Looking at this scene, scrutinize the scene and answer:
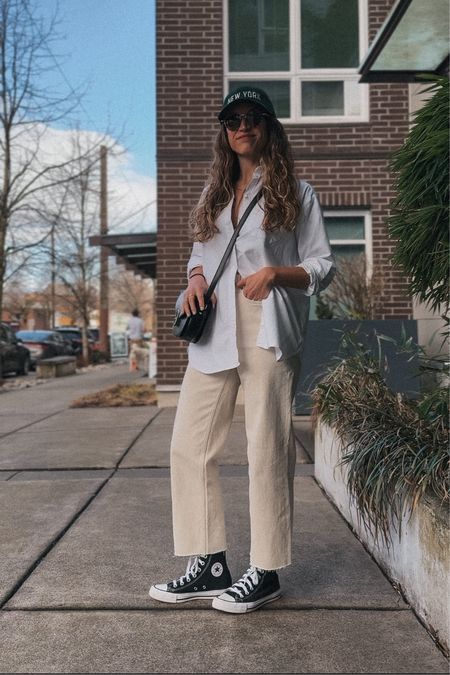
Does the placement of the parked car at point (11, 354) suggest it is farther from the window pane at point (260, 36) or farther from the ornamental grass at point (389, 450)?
the ornamental grass at point (389, 450)

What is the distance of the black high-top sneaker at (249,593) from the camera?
8.41ft

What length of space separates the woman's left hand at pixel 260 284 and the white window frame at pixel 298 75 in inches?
271

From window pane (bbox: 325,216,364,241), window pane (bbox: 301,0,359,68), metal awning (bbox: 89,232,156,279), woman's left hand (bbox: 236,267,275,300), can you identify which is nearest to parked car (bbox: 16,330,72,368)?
metal awning (bbox: 89,232,156,279)

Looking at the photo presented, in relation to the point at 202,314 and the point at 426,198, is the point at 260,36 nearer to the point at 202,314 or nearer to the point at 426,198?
the point at 426,198

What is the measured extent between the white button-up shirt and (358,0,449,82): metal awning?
3637 mm

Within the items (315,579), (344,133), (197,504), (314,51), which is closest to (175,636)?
(197,504)

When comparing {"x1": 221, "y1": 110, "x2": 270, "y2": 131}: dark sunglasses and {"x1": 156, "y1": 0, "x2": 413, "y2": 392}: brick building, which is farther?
{"x1": 156, "y1": 0, "x2": 413, "y2": 392}: brick building

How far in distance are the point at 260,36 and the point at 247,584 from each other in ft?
26.4

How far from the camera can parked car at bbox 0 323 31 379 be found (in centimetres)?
1806

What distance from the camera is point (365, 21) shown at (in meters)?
8.72

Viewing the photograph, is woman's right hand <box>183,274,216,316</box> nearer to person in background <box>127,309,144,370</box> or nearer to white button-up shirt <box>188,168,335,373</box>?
white button-up shirt <box>188,168,335,373</box>

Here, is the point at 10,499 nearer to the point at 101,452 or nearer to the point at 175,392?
the point at 101,452

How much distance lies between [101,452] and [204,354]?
3522 millimetres

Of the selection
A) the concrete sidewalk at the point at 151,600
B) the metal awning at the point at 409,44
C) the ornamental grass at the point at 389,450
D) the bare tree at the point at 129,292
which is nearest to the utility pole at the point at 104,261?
the metal awning at the point at 409,44
